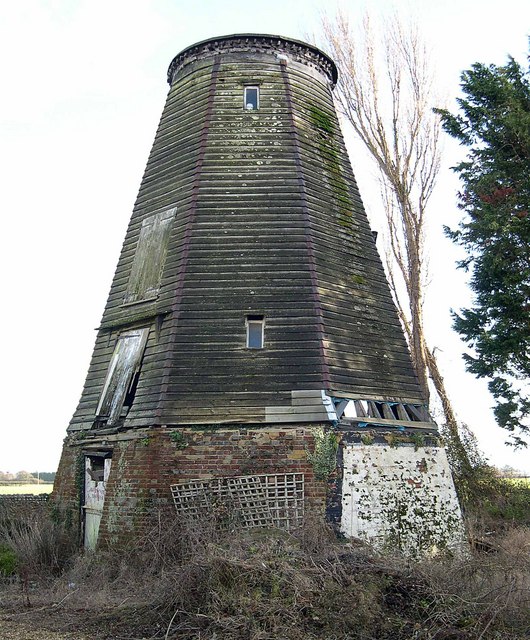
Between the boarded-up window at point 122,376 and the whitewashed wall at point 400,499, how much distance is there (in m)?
4.16

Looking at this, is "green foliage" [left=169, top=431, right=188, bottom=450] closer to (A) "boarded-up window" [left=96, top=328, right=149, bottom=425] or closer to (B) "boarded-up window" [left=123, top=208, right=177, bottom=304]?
(A) "boarded-up window" [left=96, top=328, right=149, bottom=425]

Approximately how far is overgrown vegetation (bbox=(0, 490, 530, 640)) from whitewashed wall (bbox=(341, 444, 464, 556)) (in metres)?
1.95

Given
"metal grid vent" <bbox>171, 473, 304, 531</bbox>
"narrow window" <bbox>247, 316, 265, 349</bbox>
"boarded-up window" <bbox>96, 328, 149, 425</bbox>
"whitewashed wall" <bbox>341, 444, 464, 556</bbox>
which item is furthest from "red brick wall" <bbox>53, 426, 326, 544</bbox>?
"narrow window" <bbox>247, 316, 265, 349</bbox>

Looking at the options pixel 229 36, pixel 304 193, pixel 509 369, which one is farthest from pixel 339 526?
pixel 229 36

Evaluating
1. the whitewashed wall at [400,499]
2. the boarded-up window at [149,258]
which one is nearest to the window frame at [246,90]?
the boarded-up window at [149,258]

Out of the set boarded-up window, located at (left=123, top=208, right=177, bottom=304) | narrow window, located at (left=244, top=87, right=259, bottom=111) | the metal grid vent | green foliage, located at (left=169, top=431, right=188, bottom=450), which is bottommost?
the metal grid vent

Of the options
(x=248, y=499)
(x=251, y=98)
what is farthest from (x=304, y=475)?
(x=251, y=98)

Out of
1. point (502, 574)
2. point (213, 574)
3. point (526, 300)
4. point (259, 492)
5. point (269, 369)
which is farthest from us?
point (526, 300)

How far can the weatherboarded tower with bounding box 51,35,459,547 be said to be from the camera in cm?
1141

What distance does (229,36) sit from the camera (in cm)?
1500

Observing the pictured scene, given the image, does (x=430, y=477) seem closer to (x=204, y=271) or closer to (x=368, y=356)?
(x=368, y=356)

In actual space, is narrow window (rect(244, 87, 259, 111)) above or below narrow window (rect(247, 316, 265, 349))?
above

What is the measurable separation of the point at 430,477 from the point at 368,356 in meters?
2.42

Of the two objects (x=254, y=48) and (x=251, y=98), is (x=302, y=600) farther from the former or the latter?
(x=254, y=48)
